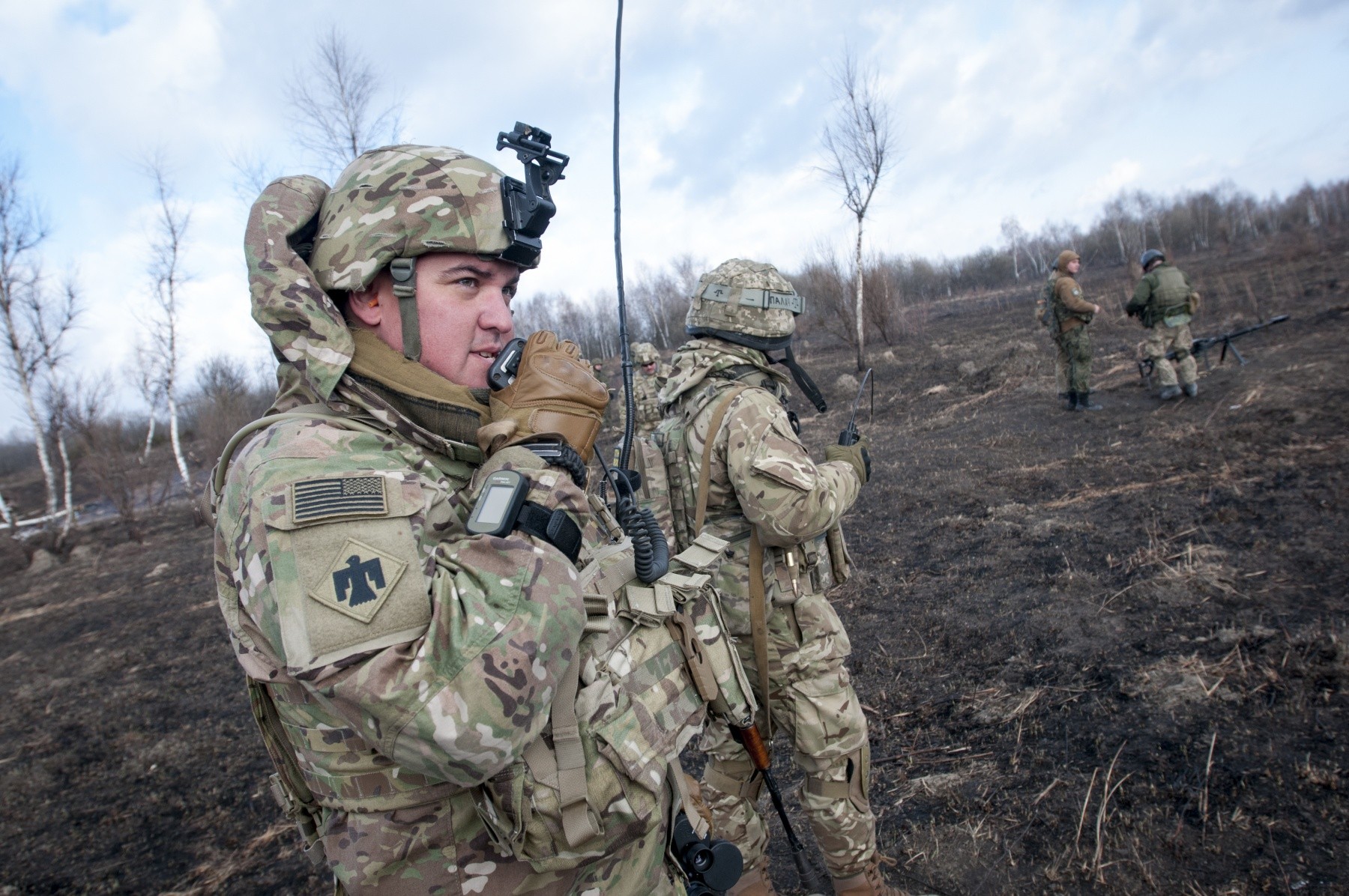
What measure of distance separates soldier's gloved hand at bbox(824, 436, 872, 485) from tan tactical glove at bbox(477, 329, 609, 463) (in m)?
1.90

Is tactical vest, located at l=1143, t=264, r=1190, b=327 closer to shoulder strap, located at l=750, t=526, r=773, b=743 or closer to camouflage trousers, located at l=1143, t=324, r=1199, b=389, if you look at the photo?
camouflage trousers, located at l=1143, t=324, r=1199, b=389

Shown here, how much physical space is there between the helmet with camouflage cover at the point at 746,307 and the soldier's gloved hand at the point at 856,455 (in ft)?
1.74

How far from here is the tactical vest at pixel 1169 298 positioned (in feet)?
32.4

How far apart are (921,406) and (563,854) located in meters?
13.6

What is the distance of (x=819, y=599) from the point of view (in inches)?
118

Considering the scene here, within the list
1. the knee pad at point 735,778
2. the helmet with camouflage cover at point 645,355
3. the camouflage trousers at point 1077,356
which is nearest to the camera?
the knee pad at point 735,778

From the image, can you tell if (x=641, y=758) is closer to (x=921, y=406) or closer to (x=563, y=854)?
(x=563, y=854)

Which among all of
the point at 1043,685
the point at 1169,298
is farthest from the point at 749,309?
the point at 1169,298

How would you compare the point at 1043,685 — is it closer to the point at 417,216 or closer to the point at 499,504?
the point at 499,504

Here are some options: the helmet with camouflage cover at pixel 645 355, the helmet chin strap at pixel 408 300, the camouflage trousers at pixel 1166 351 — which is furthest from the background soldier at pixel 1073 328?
the helmet chin strap at pixel 408 300

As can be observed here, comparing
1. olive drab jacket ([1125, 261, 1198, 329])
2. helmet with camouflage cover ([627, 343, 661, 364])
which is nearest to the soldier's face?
helmet with camouflage cover ([627, 343, 661, 364])

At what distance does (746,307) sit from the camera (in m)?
3.15

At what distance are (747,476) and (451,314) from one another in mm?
1496

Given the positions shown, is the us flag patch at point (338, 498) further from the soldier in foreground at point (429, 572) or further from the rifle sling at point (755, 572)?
the rifle sling at point (755, 572)
